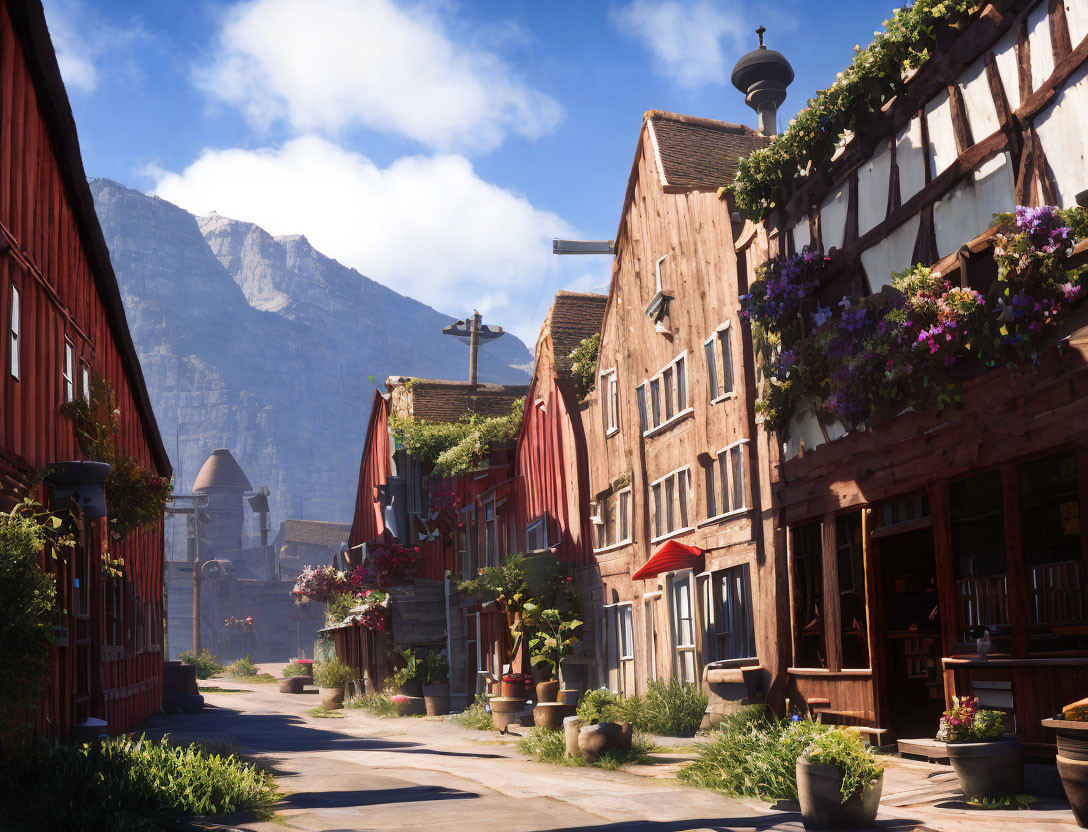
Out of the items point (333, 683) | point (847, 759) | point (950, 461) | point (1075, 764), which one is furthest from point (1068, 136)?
point (333, 683)

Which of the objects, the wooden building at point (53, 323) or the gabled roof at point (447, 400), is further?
the gabled roof at point (447, 400)

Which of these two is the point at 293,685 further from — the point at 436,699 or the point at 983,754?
the point at 983,754

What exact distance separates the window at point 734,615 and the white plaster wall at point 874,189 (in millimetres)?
5497

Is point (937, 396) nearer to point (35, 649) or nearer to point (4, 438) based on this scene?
point (35, 649)

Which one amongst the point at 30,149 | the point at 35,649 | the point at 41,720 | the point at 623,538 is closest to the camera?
the point at 35,649

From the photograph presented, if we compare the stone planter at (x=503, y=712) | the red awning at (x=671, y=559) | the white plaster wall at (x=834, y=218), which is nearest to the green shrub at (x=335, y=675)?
the stone planter at (x=503, y=712)

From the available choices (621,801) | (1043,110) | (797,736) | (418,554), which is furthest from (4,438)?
(418,554)

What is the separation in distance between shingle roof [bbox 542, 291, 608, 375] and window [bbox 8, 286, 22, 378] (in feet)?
44.7

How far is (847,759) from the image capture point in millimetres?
8664

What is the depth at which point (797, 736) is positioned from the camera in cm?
976

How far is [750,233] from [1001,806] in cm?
916

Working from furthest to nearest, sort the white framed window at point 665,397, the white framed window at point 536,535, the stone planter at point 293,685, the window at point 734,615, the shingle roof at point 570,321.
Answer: the stone planter at point 293,685 < the shingle roof at point 570,321 < the white framed window at point 536,535 < the white framed window at point 665,397 < the window at point 734,615

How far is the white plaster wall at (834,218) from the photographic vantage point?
13.8 metres

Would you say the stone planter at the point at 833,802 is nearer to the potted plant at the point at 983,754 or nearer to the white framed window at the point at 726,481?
the potted plant at the point at 983,754
